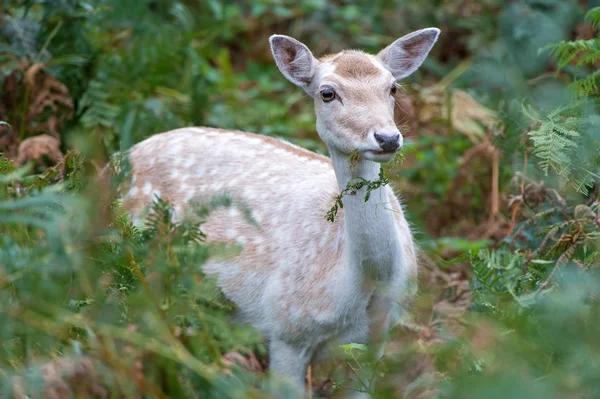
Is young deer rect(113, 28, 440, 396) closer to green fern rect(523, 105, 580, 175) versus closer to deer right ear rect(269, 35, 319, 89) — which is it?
deer right ear rect(269, 35, 319, 89)

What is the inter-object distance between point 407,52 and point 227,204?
2284 millimetres

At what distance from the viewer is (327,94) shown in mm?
4523

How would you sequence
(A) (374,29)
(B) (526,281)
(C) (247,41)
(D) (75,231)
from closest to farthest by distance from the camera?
(D) (75,231), (B) (526,281), (A) (374,29), (C) (247,41)

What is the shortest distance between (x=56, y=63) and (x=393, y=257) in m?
3.38

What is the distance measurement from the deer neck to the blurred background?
0.29 meters

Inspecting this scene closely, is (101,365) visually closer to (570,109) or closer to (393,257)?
(393,257)

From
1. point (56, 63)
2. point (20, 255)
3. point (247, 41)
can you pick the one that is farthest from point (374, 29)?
point (20, 255)

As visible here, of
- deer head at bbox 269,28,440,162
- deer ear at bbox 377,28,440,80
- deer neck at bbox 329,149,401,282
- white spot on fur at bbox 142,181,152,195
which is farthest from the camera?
white spot on fur at bbox 142,181,152,195

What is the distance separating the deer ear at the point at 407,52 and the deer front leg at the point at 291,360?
1651mm

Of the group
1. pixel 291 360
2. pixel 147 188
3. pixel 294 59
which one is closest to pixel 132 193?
pixel 147 188

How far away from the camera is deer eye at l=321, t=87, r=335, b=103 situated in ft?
14.8

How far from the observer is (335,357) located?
480 cm

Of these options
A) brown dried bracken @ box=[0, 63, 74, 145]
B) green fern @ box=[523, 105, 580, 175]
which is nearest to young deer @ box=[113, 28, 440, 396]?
green fern @ box=[523, 105, 580, 175]

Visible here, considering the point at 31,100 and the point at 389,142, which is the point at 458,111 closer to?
the point at 31,100
